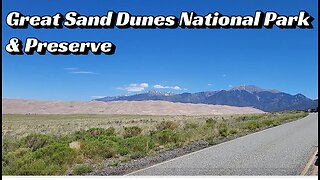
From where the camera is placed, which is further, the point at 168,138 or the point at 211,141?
the point at 168,138

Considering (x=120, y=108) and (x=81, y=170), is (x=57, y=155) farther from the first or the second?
(x=120, y=108)

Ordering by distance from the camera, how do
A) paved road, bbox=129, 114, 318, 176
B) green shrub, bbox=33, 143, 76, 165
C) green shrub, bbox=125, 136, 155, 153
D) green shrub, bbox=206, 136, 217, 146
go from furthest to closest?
green shrub, bbox=206, 136, 217, 146
green shrub, bbox=125, 136, 155, 153
green shrub, bbox=33, 143, 76, 165
paved road, bbox=129, 114, 318, 176

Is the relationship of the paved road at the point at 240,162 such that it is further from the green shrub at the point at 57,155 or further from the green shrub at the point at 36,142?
the green shrub at the point at 36,142

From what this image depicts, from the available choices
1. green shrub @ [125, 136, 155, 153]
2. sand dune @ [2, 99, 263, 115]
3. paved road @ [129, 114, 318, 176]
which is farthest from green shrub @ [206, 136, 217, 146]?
sand dune @ [2, 99, 263, 115]

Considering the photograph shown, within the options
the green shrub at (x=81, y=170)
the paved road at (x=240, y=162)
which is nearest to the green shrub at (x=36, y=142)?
the paved road at (x=240, y=162)

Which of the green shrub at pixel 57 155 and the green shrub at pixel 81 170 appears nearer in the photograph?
the green shrub at pixel 81 170

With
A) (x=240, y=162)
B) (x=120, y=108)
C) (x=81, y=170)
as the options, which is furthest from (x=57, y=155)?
(x=120, y=108)

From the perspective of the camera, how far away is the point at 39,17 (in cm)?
1104

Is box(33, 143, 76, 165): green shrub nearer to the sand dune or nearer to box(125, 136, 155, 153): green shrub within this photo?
box(125, 136, 155, 153): green shrub

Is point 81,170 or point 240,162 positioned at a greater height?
point 240,162

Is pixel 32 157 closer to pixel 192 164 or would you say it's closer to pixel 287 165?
pixel 192 164

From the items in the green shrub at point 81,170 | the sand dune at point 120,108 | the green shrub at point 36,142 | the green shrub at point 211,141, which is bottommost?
the sand dune at point 120,108

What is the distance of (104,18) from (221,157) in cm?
630

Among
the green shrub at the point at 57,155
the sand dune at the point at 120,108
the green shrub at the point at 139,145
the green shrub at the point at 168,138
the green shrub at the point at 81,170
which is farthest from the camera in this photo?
the sand dune at the point at 120,108
